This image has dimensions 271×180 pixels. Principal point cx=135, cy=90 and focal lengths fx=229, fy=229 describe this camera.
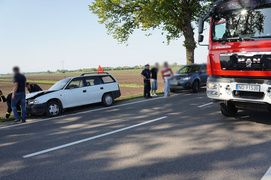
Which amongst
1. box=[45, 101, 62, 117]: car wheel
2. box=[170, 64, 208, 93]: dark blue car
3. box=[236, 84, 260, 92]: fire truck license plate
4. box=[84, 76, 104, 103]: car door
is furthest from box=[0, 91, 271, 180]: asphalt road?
box=[170, 64, 208, 93]: dark blue car

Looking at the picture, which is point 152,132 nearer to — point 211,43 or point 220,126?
point 220,126

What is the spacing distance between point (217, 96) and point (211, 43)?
1551 mm

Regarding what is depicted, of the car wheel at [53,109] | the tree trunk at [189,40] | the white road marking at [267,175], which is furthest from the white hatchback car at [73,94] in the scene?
the tree trunk at [189,40]

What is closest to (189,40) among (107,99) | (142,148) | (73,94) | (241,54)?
(107,99)

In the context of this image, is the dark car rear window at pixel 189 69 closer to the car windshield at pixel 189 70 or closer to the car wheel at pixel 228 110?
the car windshield at pixel 189 70

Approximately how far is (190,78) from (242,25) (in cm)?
797

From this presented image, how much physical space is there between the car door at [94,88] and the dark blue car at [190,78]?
5674mm

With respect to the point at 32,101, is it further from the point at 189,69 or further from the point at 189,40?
the point at 189,40

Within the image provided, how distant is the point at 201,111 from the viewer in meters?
7.84

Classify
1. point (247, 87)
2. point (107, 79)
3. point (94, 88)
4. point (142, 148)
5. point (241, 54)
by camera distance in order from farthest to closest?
point (107, 79)
point (94, 88)
point (241, 54)
point (247, 87)
point (142, 148)

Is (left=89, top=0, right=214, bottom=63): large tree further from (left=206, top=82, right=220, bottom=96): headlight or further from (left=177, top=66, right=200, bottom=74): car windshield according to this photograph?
(left=206, top=82, right=220, bottom=96): headlight

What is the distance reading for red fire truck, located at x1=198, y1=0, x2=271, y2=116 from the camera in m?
5.43

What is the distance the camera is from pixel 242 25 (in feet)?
19.6

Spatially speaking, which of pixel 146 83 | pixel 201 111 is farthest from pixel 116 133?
pixel 146 83
